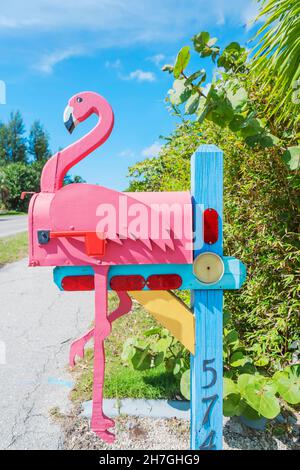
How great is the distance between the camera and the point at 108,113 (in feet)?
4.79

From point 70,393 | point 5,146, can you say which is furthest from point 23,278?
point 5,146

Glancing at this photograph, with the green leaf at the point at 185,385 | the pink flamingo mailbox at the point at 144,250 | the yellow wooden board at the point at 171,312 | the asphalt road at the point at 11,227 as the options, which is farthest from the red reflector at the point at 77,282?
the asphalt road at the point at 11,227

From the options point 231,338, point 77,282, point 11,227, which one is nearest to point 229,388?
point 231,338

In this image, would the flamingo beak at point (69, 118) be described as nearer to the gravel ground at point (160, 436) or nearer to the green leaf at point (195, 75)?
the green leaf at point (195, 75)

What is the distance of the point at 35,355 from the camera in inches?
116

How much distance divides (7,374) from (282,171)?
8.04 ft

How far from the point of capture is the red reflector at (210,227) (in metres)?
1.46

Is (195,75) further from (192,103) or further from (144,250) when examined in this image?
(144,250)

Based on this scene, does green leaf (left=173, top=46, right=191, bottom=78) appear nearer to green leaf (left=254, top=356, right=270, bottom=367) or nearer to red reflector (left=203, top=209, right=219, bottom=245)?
red reflector (left=203, top=209, right=219, bottom=245)

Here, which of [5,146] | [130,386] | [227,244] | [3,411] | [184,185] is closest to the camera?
[3,411]

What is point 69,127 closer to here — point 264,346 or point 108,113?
point 108,113

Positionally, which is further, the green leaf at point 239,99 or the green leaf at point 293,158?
the green leaf at point 293,158

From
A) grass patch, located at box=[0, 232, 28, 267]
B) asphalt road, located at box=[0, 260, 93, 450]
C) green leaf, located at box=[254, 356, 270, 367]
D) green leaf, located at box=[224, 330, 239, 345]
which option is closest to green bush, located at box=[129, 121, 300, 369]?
green leaf, located at box=[254, 356, 270, 367]

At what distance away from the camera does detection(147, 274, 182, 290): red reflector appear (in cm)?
146
